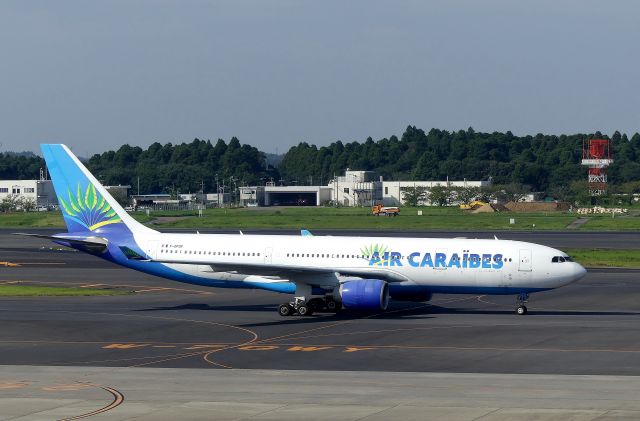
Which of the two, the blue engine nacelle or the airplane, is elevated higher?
the airplane

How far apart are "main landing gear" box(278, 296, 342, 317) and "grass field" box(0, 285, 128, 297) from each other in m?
15.0

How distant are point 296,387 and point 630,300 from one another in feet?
109

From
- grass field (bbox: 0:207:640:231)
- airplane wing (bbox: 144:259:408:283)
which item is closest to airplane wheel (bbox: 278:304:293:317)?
airplane wing (bbox: 144:259:408:283)

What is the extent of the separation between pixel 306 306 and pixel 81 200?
1478cm

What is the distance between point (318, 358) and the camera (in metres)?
43.1

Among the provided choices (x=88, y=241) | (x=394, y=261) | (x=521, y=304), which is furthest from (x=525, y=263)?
(x=88, y=241)

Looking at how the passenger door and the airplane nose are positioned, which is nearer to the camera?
the passenger door

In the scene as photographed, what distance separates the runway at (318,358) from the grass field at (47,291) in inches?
65.9

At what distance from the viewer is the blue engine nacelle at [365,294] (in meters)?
54.8

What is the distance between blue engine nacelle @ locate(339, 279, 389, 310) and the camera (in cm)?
5475

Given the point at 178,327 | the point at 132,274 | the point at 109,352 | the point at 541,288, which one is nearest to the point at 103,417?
the point at 109,352

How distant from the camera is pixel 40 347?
152ft

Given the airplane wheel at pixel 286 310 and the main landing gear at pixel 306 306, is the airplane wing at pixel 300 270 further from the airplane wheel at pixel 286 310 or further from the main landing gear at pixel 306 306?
the airplane wheel at pixel 286 310

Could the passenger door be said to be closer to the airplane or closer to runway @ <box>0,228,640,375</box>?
the airplane
